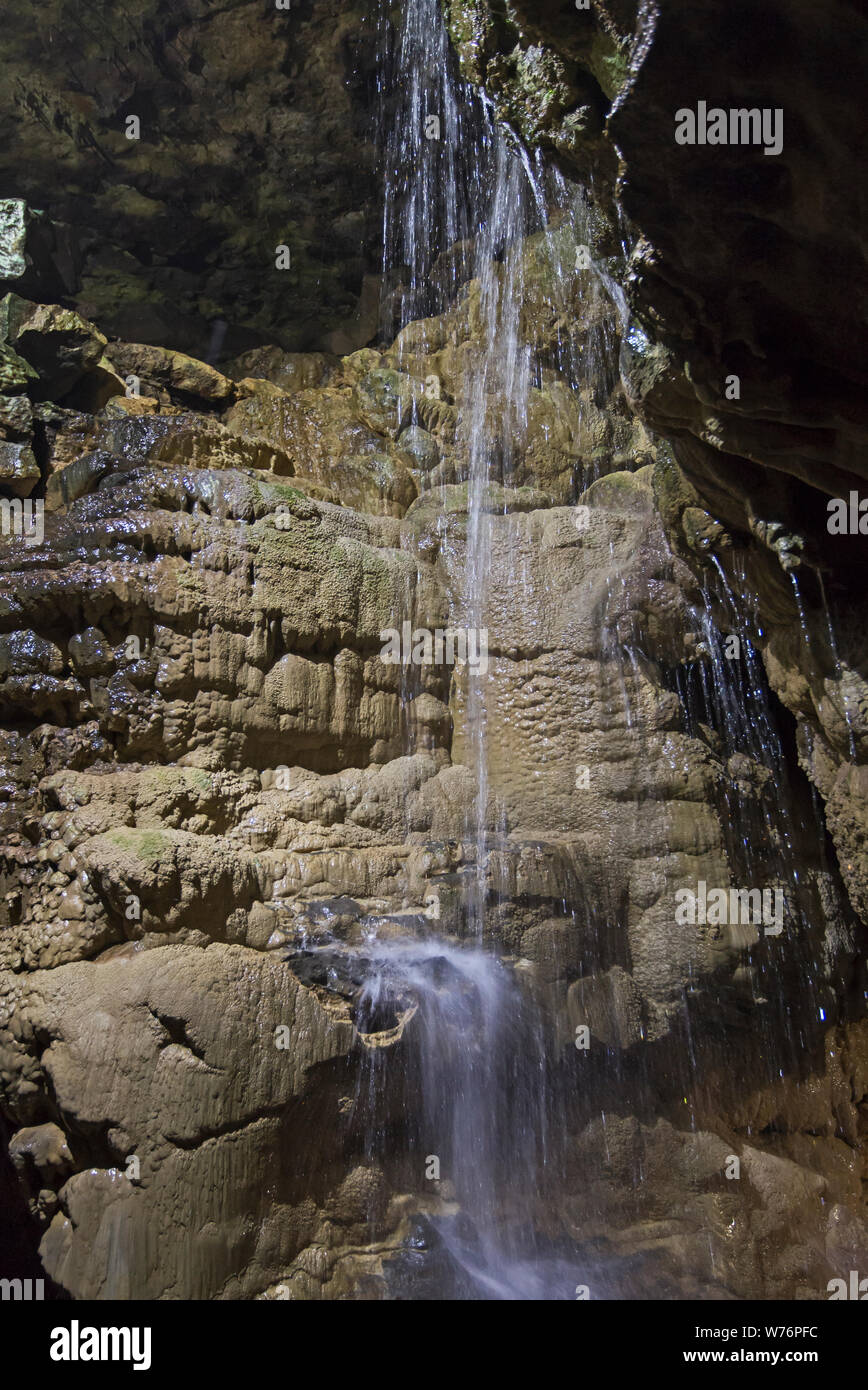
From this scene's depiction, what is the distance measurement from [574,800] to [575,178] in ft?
13.0

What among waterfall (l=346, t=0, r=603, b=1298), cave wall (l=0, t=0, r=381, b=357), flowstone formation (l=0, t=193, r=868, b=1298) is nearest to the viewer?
flowstone formation (l=0, t=193, r=868, b=1298)

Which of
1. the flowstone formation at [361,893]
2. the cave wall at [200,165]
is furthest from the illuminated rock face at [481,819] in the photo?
the cave wall at [200,165]

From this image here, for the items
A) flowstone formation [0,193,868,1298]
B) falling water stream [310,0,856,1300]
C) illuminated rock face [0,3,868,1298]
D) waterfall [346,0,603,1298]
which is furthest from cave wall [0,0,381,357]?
flowstone formation [0,193,868,1298]

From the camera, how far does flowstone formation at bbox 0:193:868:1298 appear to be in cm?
458

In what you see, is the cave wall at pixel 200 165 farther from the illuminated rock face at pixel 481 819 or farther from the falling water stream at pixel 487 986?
the illuminated rock face at pixel 481 819

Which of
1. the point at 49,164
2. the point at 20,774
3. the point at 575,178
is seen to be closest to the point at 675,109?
the point at 575,178

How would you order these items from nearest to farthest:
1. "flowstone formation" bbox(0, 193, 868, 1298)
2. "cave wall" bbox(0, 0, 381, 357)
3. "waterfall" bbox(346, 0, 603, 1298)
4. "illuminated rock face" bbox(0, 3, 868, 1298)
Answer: "illuminated rock face" bbox(0, 3, 868, 1298)
"flowstone formation" bbox(0, 193, 868, 1298)
"waterfall" bbox(346, 0, 603, 1298)
"cave wall" bbox(0, 0, 381, 357)

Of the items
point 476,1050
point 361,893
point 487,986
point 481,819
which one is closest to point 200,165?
point 481,819

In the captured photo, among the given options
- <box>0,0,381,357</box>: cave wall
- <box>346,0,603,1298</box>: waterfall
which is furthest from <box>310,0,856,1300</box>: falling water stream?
<box>0,0,381,357</box>: cave wall

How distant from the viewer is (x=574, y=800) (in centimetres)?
650

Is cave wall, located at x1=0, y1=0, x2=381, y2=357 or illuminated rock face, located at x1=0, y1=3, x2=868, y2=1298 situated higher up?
cave wall, located at x1=0, y1=0, x2=381, y2=357

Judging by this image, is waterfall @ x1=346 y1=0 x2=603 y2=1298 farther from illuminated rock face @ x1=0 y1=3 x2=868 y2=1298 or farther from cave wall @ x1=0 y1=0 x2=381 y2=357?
cave wall @ x1=0 y1=0 x2=381 y2=357

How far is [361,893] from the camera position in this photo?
595cm

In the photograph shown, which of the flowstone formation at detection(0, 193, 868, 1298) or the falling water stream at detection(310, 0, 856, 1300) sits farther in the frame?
the falling water stream at detection(310, 0, 856, 1300)
